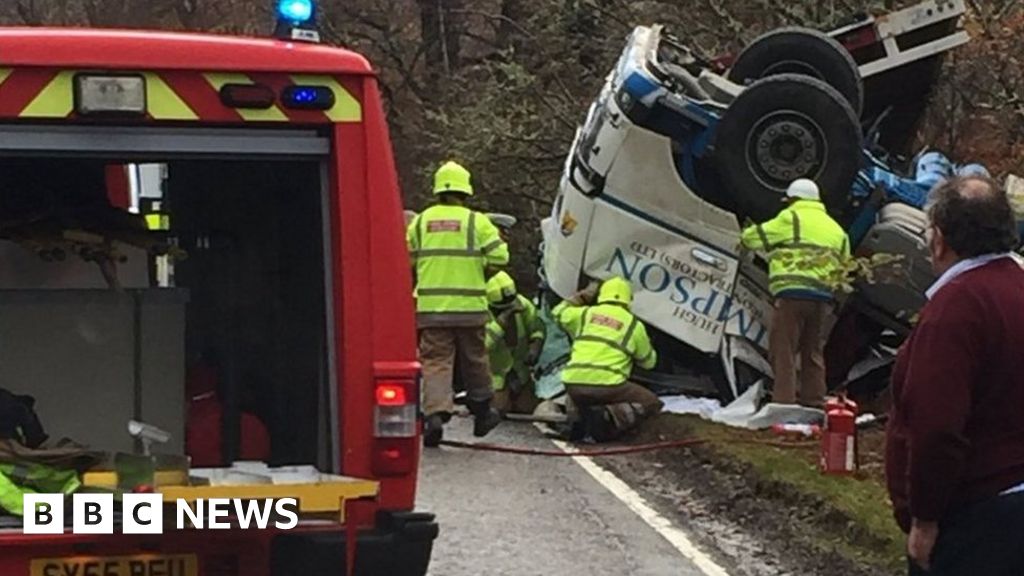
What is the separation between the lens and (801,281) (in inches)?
492

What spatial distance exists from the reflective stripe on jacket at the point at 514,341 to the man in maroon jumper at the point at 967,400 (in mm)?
8757

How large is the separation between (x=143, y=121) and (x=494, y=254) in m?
7.09

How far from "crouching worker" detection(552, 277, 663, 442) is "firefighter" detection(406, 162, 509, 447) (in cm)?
65

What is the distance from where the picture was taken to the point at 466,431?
12984mm

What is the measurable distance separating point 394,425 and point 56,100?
52.1 inches

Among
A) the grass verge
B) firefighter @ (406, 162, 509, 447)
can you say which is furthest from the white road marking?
firefighter @ (406, 162, 509, 447)

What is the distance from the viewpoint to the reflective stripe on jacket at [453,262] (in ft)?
39.7

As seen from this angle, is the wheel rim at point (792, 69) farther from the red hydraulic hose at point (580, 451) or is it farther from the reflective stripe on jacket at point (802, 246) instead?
the red hydraulic hose at point (580, 451)

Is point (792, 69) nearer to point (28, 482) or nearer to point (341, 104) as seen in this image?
point (341, 104)

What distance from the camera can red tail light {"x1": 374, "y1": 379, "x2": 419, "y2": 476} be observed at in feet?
17.6

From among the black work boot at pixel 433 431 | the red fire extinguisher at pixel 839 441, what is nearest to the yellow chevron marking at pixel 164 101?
the red fire extinguisher at pixel 839 441

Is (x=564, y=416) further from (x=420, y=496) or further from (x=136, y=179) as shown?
(x=136, y=179)

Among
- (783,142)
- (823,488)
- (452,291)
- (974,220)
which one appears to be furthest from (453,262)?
(974,220)

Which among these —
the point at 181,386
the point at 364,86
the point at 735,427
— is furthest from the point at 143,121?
the point at 735,427
